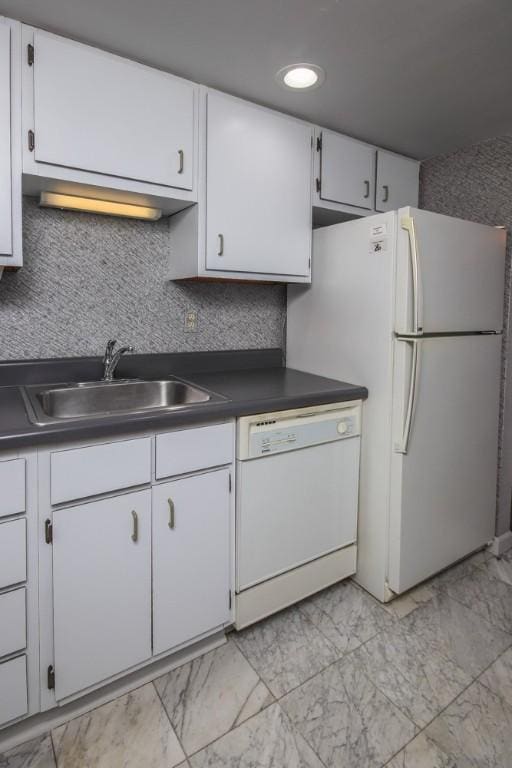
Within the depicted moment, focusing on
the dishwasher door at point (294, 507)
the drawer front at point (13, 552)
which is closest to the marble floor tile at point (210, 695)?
the dishwasher door at point (294, 507)

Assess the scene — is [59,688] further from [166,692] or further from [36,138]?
[36,138]

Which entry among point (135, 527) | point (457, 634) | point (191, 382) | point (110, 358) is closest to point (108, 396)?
point (110, 358)

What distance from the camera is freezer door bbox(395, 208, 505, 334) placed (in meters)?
1.67

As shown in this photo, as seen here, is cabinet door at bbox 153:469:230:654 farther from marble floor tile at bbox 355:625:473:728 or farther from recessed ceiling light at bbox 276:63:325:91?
recessed ceiling light at bbox 276:63:325:91

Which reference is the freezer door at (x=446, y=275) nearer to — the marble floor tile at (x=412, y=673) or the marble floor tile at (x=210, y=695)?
the marble floor tile at (x=412, y=673)

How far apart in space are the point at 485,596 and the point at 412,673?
0.64 metres

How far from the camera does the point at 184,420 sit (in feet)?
4.52

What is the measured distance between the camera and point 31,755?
1.21m

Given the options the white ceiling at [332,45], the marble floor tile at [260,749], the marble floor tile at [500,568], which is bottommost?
the marble floor tile at [260,749]

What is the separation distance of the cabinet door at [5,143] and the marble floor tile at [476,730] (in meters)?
2.01

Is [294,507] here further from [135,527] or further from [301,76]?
[301,76]

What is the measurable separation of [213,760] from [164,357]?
146cm

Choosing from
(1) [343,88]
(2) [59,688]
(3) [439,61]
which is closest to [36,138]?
(1) [343,88]

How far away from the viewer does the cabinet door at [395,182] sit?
2.28 metres
